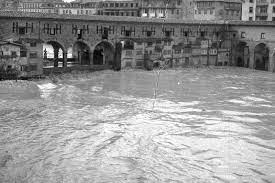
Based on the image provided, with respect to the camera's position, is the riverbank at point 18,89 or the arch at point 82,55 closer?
the riverbank at point 18,89

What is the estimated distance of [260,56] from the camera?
54.3 m

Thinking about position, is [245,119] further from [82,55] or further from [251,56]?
[251,56]

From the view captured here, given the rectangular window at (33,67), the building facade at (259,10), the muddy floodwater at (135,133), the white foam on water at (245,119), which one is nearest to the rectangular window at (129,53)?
the muddy floodwater at (135,133)

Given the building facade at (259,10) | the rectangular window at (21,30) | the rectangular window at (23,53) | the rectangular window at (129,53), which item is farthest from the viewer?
the building facade at (259,10)

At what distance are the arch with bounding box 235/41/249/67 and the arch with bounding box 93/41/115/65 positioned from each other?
17.6 m

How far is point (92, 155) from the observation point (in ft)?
61.9

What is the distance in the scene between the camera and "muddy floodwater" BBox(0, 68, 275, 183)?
56.5 feet

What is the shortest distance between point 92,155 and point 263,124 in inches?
442

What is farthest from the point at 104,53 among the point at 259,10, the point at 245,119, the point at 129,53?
the point at 259,10

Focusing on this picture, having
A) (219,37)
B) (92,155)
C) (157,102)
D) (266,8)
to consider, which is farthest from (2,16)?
(266,8)

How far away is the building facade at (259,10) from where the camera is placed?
62.7 m

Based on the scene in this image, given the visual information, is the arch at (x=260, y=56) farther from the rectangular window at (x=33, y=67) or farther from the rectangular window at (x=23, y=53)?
the rectangular window at (x=23, y=53)

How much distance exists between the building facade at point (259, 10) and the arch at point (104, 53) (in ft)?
90.3

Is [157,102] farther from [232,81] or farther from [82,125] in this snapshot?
[232,81]
